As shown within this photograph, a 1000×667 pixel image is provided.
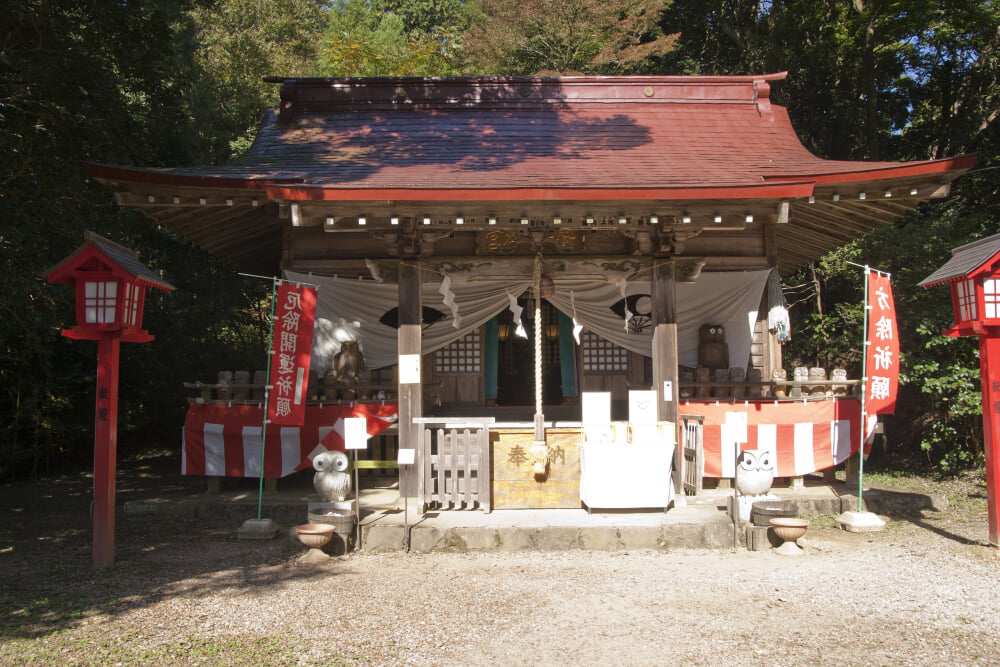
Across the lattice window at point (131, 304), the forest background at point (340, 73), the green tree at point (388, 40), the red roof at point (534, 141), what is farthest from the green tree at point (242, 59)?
the lattice window at point (131, 304)

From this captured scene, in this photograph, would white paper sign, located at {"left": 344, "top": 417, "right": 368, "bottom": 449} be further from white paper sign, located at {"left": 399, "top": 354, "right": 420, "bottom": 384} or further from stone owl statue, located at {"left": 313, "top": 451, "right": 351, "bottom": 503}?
white paper sign, located at {"left": 399, "top": 354, "right": 420, "bottom": 384}

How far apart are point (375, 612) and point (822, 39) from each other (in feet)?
52.8

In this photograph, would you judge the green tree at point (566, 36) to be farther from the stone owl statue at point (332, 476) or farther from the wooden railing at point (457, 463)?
the stone owl statue at point (332, 476)

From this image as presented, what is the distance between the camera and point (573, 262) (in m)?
8.14

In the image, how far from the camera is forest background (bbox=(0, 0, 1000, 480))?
25.6 feet

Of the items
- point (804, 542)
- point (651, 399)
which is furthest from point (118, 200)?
point (804, 542)

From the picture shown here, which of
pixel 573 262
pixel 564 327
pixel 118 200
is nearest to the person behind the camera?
pixel 118 200

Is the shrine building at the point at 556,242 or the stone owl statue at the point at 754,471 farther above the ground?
the shrine building at the point at 556,242

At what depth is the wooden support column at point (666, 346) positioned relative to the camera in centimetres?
775

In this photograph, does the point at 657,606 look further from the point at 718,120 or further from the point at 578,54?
the point at 578,54

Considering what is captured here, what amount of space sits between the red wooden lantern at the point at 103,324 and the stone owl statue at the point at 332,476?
1.85 metres

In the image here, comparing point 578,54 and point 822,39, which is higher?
point 578,54

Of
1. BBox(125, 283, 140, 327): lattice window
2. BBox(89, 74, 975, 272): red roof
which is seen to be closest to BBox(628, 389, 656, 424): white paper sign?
BBox(89, 74, 975, 272): red roof

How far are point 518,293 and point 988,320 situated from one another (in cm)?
471
